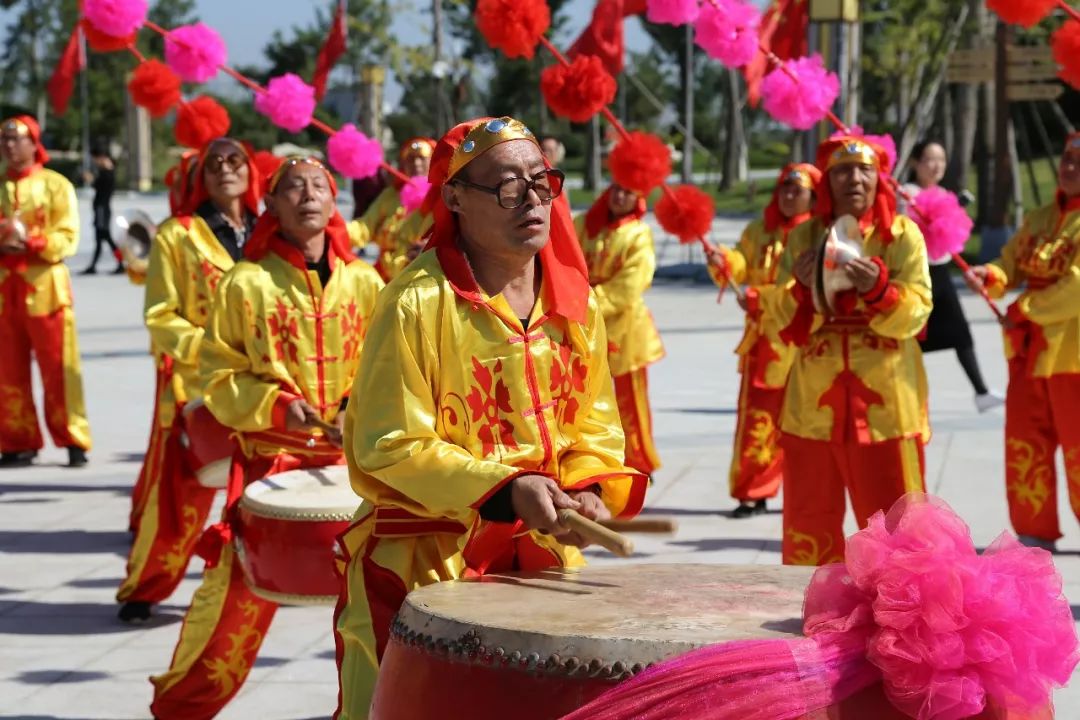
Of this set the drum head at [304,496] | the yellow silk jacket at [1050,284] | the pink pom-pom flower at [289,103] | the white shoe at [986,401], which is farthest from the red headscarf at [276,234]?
the white shoe at [986,401]

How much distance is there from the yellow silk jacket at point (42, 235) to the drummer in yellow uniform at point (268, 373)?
202 inches

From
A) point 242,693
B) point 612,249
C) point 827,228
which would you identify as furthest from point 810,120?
point 242,693

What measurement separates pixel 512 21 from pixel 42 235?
4.53 m

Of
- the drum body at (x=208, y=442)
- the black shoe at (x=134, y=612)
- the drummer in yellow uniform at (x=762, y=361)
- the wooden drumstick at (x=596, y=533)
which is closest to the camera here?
the wooden drumstick at (x=596, y=533)

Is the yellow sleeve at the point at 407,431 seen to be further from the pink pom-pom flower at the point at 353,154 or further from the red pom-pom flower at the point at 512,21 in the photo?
the pink pom-pom flower at the point at 353,154

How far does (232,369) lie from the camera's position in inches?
199

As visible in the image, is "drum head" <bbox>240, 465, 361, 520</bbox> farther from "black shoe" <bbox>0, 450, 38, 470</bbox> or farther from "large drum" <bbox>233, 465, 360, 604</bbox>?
"black shoe" <bbox>0, 450, 38, 470</bbox>

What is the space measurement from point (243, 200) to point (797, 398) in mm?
2270

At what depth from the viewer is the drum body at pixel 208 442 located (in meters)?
5.45

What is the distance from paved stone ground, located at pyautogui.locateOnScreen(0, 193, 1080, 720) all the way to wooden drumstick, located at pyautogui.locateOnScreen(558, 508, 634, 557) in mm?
2485

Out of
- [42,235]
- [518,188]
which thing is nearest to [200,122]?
[42,235]

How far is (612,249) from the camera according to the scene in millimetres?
9078

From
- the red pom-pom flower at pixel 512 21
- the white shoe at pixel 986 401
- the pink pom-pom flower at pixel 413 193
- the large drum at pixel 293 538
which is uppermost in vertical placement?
the red pom-pom flower at pixel 512 21

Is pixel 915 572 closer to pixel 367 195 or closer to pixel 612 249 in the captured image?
pixel 612 249
